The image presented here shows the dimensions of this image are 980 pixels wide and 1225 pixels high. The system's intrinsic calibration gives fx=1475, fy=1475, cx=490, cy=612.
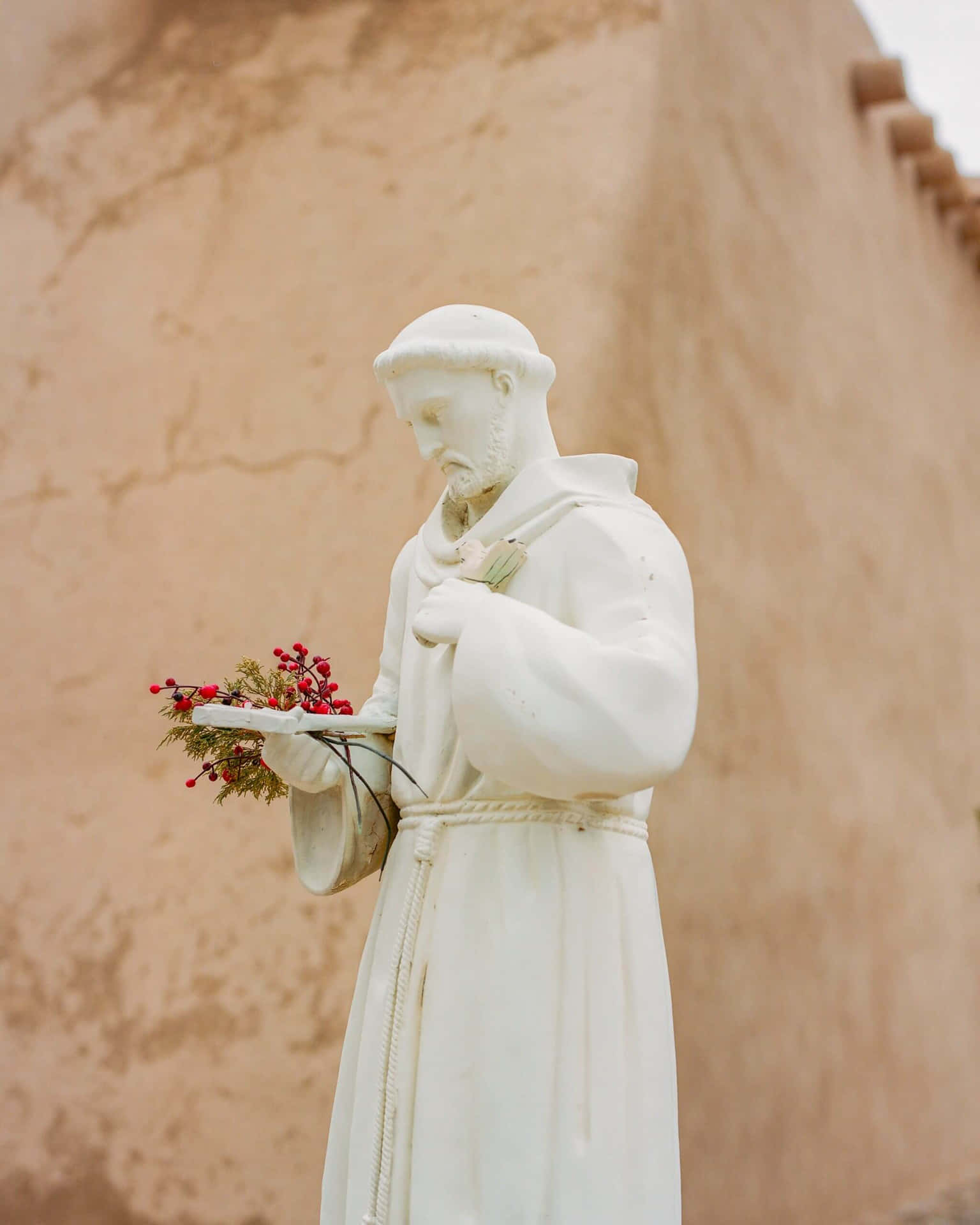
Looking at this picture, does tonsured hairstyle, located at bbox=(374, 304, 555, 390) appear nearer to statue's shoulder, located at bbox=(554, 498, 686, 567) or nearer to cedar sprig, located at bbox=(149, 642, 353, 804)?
statue's shoulder, located at bbox=(554, 498, 686, 567)

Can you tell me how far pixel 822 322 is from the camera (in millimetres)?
6219

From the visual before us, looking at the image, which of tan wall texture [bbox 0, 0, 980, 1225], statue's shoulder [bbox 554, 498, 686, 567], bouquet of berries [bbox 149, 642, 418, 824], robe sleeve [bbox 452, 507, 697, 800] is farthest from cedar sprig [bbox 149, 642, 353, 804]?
tan wall texture [bbox 0, 0, 980, 1225]

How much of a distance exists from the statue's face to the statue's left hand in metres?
0.21

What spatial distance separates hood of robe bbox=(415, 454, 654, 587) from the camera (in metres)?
1.95

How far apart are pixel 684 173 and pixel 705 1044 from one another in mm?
2801

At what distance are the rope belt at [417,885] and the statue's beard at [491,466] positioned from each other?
1.43 feet

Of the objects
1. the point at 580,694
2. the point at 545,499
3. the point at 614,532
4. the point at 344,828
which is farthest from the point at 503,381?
the point at 344,828

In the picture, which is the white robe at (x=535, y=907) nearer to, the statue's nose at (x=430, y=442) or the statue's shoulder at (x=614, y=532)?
the statue's shoulder at (x=614, y=532)

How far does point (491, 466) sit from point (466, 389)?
11 cm

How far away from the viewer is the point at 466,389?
199 centimetres

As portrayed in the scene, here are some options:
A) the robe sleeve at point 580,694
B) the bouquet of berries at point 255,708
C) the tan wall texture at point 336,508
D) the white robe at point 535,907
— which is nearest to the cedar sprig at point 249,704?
the bouquet of berries at point 255,708

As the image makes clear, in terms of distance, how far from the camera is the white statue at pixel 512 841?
1699mm

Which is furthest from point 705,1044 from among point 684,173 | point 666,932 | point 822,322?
point 822,322

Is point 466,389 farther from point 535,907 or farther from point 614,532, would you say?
point 535,907
